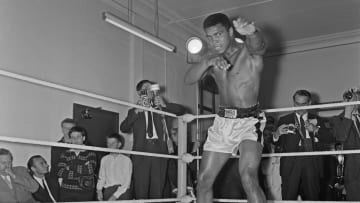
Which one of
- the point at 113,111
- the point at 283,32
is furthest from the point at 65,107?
the point at 283,32

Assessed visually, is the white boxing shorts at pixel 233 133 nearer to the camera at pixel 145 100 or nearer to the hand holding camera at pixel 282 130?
the camera at pixel 145 100

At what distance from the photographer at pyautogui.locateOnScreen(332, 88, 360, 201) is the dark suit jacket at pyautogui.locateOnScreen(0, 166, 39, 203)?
244 cm

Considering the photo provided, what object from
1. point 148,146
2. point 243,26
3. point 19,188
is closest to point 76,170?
point 19,188

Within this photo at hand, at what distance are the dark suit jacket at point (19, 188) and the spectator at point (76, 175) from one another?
0.28 m

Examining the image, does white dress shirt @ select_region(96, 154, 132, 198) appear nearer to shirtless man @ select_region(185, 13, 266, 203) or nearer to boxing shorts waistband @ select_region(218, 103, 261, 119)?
shirtless man @ select_region(185, 13, 266, 203)

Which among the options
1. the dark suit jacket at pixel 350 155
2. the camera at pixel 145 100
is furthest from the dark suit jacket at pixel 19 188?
the dark suit jacket at pixel 350 155

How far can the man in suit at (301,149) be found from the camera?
4016 millimetres

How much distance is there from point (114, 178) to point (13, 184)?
971mm

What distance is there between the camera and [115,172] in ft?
12.8

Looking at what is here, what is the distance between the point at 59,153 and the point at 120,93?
120cm

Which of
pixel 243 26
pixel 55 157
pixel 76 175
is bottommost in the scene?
pixel 76 175

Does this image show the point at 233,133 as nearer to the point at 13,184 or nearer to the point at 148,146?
the point at 148,146

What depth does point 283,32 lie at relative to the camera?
629 cm

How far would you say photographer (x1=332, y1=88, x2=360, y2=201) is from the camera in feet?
12.5
